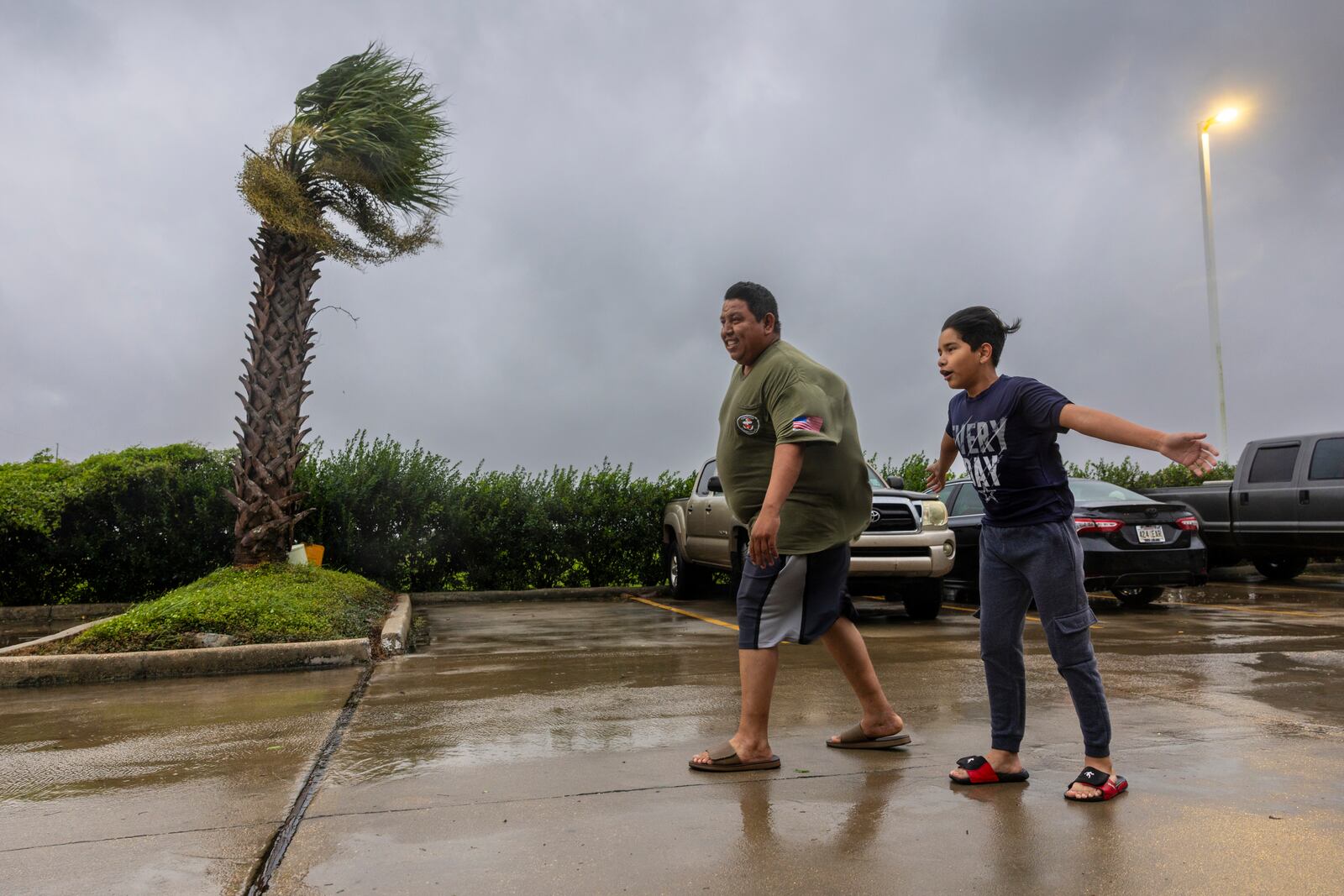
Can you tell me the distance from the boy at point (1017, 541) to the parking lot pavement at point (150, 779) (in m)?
2.61

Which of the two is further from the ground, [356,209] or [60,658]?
[356,209]

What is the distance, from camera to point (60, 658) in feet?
23.0

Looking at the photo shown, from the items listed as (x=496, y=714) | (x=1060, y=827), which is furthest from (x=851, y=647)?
(x=496, y=714)

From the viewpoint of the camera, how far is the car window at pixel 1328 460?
13.2 m

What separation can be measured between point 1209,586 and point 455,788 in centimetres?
1379

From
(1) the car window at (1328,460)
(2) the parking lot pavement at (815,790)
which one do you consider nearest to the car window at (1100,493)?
(1) the car window at (1328,460)

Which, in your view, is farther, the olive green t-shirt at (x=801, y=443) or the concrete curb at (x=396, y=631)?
the concrete curb at (x=396, y=631)

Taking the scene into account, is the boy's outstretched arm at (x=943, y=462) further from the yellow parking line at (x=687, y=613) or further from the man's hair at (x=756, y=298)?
the yellow parking line at (x=687, y=613)

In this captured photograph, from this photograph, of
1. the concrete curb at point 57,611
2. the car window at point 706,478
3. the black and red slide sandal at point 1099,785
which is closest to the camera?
the black and red slide sandal at point 1099,785

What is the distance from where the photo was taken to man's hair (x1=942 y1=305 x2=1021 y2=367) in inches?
154

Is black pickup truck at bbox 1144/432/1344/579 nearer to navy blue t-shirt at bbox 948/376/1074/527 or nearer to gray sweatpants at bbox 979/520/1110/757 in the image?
gray sweatpants at bbox 979/520/1110/757

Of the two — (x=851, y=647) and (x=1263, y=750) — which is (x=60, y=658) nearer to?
(x=851, y=647)

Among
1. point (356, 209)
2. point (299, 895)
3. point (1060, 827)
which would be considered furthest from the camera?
point (356, 209)

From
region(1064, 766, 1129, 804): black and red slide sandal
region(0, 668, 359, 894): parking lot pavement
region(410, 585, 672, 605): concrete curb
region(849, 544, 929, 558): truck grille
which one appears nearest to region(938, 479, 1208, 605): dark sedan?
region(849, 544, 929, 558): truck grille
